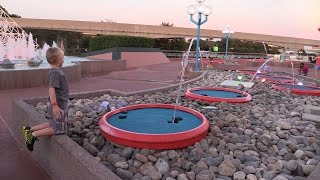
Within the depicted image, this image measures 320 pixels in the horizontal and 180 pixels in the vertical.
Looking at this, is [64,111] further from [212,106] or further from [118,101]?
[212,106]

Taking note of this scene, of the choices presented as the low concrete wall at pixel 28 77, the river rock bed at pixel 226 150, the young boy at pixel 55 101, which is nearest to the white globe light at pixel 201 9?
the low concrete wall at pixel 28 77

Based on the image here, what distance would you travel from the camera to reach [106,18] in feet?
152

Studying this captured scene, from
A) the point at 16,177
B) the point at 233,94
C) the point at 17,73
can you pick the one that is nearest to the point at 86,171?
the point at 16,177

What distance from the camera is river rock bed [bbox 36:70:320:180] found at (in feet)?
10.8

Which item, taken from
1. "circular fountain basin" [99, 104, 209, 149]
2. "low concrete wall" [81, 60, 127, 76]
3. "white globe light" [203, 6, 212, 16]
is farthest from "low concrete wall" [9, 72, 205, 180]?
"white globe light" [203, 6, 212, 16]

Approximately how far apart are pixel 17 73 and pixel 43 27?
30.8 m

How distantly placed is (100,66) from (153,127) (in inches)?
469

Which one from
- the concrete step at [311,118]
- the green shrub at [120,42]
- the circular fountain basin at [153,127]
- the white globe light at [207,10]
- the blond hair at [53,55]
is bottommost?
the concrete step at [311,118]

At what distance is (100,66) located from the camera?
15.8m

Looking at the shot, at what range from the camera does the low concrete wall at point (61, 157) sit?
2.75 m

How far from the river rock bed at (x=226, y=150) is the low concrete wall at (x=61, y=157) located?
0.40 meters

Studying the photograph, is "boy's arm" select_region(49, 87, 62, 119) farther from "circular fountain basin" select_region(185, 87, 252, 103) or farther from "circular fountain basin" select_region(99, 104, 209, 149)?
"circular fountain basin" select_region(185, 87, 252, 103)

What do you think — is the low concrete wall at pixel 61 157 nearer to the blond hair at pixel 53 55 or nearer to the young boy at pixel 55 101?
the young boy at pixel 55 101

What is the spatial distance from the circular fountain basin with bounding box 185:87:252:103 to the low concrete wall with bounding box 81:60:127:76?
750 centimetres
